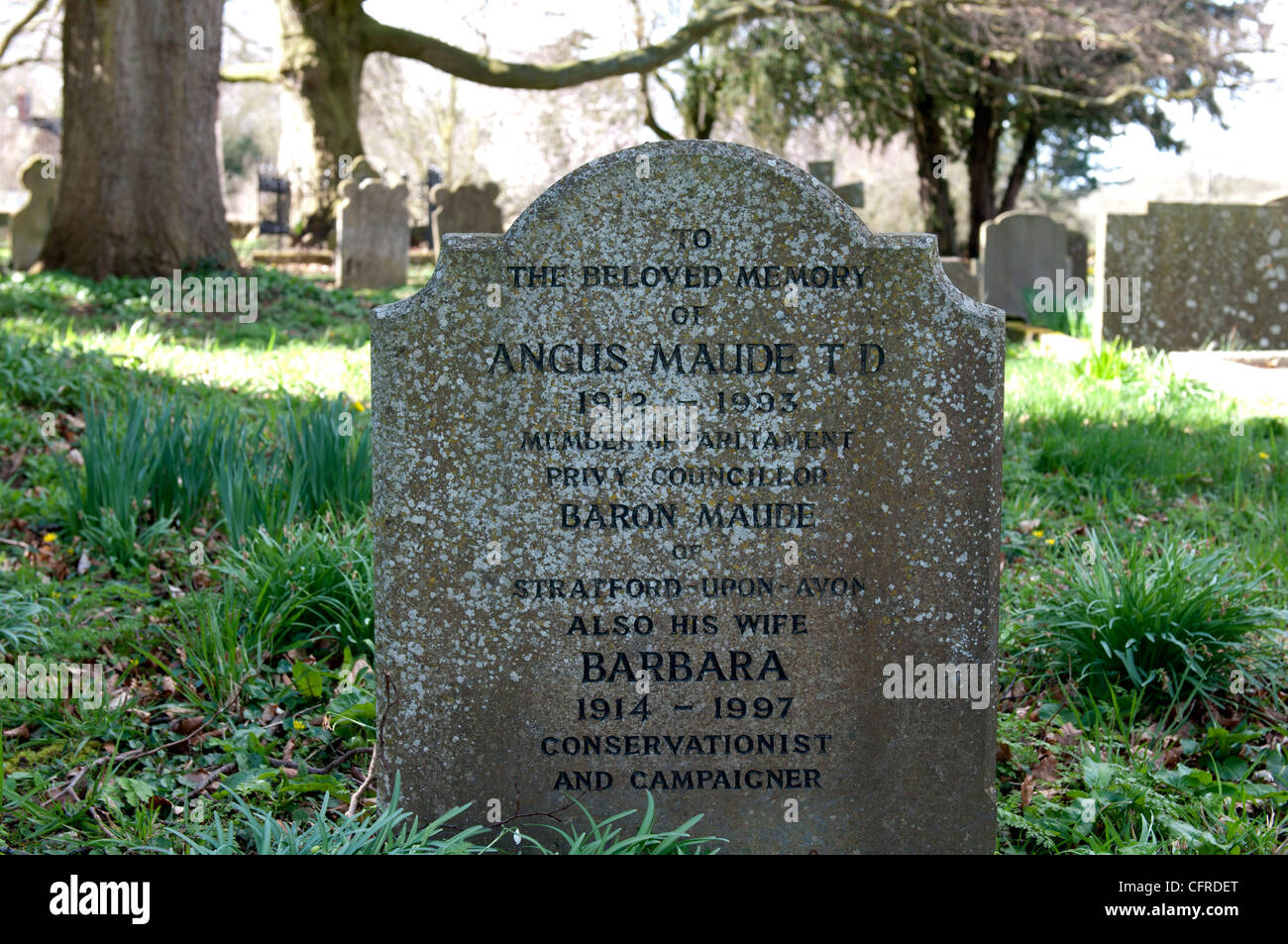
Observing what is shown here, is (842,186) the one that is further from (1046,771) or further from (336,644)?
(1046,771)

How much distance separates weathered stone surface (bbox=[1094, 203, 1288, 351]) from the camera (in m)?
9.92

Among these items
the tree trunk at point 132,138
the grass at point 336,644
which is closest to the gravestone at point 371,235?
the tree trunk at point 132,138

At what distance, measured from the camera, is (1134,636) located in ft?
12.6

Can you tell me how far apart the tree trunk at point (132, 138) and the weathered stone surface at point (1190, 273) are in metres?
9.43

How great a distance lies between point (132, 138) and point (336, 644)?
10.1 metres

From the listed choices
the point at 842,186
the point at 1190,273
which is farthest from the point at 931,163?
the point at 1190,273

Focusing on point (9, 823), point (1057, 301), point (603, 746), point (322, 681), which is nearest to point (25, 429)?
point (322, 681)

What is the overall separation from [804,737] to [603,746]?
517 mm

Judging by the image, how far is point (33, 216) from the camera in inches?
643

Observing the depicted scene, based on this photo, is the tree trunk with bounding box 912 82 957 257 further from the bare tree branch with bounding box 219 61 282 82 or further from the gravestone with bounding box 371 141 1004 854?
the gravestone with bounding box 371 141 1004 854

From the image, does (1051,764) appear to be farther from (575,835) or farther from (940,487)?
(575,835)

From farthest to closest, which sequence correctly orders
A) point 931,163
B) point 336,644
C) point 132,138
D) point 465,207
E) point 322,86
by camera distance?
point 931,163 < point 465,207 < point 322,86 < point 132,138 < point 336,644

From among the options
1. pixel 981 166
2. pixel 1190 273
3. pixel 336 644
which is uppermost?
pixel 981 166

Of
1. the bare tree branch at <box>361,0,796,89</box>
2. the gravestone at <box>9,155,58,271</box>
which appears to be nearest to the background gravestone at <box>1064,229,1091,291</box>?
the bare tree branch at <box>361,0,796,89</box>
